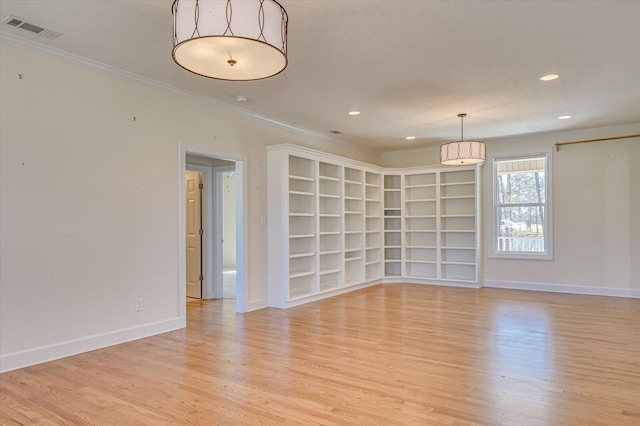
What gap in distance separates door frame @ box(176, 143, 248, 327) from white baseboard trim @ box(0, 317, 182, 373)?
322 mm

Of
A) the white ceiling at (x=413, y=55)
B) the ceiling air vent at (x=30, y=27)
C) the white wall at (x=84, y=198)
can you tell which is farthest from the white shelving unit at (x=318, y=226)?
the ceiling air vent at (x=30, y=27)

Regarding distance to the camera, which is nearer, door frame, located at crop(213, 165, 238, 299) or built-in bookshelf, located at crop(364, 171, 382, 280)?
door frame, located at crop(213, 165, 238, 299)

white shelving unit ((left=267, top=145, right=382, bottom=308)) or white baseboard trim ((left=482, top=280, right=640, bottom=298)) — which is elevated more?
white shelving unit ((left=267, top=145, right=382, bottom=308))

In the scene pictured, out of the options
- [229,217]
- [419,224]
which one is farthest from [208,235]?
[229,217]

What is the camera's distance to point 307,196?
6.55 m

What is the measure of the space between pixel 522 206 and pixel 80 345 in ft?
23.1

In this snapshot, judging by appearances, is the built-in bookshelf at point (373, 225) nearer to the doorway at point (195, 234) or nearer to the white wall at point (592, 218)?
the white wall at point (592, 218)

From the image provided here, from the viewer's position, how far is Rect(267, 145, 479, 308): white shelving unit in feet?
19.5

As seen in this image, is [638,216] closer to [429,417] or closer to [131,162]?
[429,417]

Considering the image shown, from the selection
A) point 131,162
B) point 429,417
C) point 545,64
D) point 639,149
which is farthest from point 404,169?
point 429,417

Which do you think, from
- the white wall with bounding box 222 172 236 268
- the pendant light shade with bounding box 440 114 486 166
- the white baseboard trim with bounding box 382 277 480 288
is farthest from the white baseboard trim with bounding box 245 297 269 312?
the white wall with bounding box 222 172 236 268

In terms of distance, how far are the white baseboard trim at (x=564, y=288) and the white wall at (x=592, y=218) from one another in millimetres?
14

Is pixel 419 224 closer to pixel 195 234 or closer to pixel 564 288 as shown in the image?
pixel 564 288

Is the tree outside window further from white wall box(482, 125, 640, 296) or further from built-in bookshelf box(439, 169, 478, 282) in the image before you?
built-in bookshelf box(439, 169, 478, 282)
